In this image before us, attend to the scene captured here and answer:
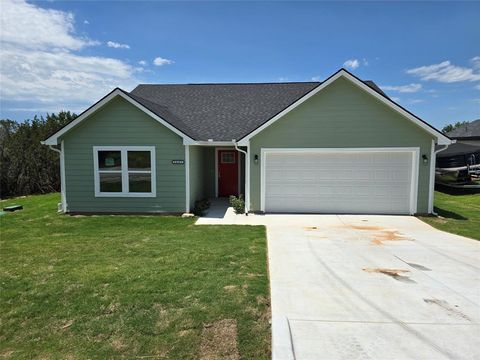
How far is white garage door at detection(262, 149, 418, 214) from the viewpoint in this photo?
11.4 m

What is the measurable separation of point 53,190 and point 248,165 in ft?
44.2

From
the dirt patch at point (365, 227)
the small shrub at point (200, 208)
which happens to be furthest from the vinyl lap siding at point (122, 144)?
the dirt patch at point (365, 227)

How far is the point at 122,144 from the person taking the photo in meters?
11.2

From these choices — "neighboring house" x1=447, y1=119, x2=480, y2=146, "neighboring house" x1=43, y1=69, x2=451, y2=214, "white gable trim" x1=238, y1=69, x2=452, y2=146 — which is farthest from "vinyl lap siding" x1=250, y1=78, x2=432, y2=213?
"neighboring house" x1=447, y1=119, x2=480, y2=146

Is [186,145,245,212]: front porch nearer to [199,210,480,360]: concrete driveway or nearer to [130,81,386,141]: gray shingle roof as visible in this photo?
[130,81,386,141]: gray shingle roof

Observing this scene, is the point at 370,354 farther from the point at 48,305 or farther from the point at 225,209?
the point at 225,209

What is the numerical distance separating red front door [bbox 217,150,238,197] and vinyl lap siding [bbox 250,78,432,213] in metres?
3.60

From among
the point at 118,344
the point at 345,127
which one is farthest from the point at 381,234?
the point at 118,344

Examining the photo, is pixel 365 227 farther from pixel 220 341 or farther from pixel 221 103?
pixel 221 103

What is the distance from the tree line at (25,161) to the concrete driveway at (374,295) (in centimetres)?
1546

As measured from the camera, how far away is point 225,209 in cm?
1242

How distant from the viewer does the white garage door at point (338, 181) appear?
11.4 meters

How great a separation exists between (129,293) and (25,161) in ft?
54.8

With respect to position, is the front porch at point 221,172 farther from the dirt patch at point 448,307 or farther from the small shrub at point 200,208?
the dirt patch at point 448,307
